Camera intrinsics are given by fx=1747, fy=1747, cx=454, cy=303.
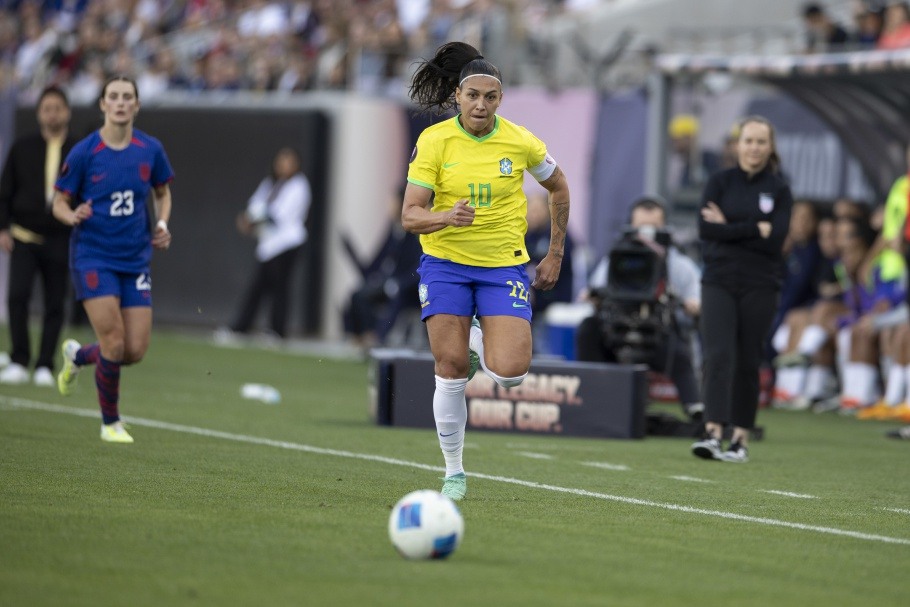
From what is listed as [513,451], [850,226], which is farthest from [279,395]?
[850,226]

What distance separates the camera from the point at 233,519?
7.61m

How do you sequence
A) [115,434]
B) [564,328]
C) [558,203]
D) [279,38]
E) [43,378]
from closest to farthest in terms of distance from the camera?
[558,203] < [115,434] < [43,378] < [564,328] < [279,38]

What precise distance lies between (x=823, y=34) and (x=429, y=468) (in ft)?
34.4

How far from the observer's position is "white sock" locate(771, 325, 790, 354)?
16.9 metres

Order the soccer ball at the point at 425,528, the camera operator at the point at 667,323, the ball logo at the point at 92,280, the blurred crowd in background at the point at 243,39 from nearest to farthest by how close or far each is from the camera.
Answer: the soccer ball at the point at 425,528 < the ball logo at the point at 92,280 < the camera operator at the point at 667,323 < the blurred crowd in background at the point at 243,39

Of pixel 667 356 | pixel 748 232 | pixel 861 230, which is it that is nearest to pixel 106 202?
pixel 748 232

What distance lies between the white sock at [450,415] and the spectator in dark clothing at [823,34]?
36.9 ft

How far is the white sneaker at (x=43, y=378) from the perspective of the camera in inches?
573

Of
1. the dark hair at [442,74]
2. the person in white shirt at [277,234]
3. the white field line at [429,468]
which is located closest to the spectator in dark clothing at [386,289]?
the person in white shirt at [277,234]

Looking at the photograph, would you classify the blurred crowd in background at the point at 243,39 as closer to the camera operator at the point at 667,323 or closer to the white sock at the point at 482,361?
the camera operator at the point at 667,323

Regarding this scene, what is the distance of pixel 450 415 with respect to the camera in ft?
28.2

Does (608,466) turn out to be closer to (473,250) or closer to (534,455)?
(534,455)

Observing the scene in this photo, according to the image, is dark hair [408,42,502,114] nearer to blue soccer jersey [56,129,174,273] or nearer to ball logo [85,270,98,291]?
blue soccer jersey [56,129,174,273]

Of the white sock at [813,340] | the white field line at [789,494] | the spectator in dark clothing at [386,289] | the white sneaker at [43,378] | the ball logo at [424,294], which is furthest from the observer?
the spectator in dark clothing at [386,289]
